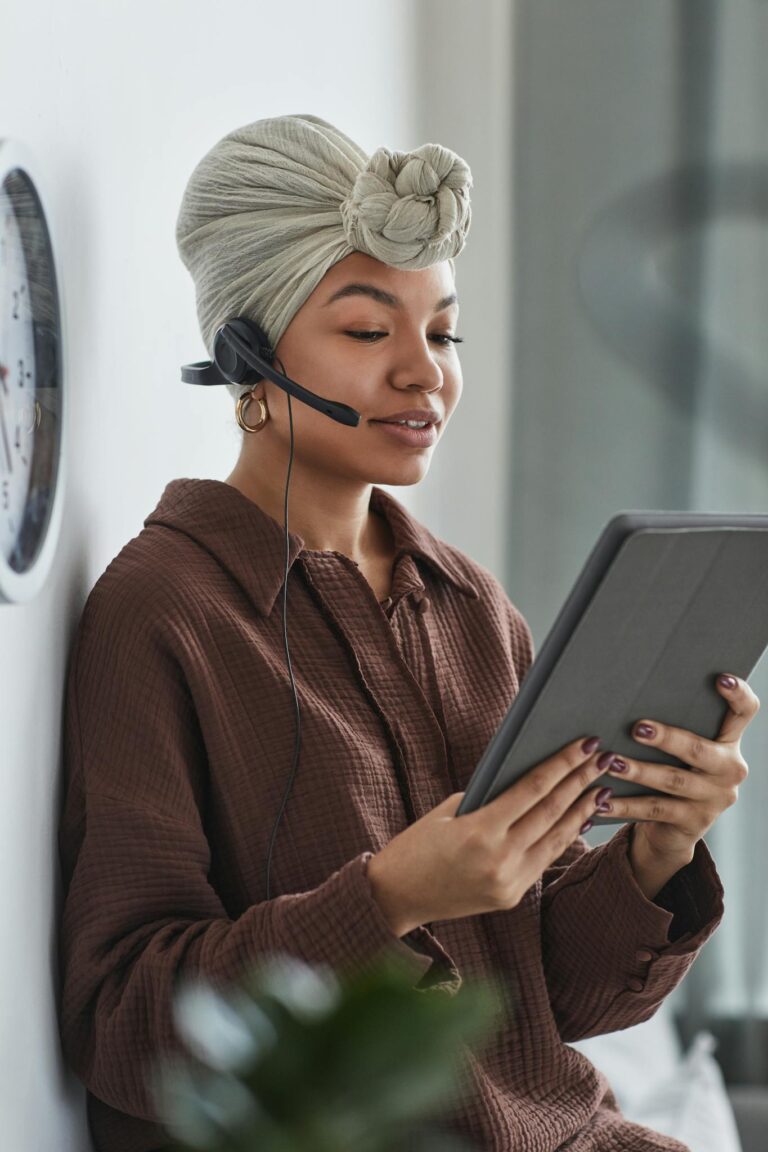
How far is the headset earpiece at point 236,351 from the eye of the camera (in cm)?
110

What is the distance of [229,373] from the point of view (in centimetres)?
111

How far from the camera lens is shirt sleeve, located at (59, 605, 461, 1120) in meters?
0.85

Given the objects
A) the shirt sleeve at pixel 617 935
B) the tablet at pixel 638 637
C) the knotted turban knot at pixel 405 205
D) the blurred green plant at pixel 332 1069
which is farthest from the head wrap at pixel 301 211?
the blurred green plant at pixel 332 1069

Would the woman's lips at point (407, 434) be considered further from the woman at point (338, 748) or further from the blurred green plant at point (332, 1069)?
the blurred green plant at point (332, 1069)

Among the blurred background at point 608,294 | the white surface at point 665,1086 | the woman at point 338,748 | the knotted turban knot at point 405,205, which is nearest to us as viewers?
the woman at point 338,748

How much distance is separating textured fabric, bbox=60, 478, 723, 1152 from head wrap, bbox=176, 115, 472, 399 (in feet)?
0.57

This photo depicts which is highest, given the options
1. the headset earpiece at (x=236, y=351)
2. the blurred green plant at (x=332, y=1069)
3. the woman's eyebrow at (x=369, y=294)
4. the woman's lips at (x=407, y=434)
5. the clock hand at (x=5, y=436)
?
the woman's eyebrow at (x=369, y=294)

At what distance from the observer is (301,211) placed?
1.09 m

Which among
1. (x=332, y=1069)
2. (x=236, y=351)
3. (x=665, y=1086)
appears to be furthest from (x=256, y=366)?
(x=665, y=1086)

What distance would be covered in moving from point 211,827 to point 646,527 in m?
0.42

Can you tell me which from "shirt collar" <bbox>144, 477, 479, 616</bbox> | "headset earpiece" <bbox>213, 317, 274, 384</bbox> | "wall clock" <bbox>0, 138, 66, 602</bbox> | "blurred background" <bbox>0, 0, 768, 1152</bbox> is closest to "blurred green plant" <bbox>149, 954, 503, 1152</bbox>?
"wall clock" <bbox>0, 138, 66, 602</bbox>

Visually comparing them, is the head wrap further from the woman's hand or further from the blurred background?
the blurred background

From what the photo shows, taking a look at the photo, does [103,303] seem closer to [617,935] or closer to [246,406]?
[246,406]

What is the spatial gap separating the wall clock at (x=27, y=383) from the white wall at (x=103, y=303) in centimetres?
4
